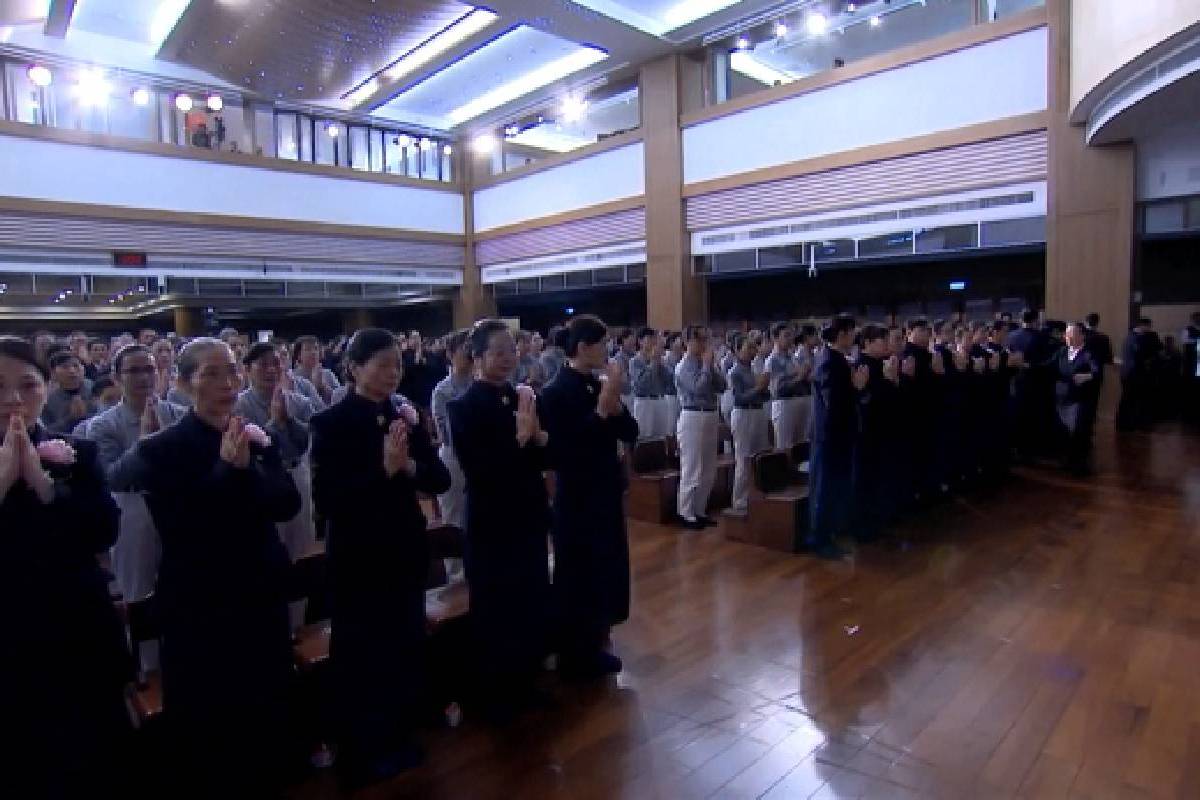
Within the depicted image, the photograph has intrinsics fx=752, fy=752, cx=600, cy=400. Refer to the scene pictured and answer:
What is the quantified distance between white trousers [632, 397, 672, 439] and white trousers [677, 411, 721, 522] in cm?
153

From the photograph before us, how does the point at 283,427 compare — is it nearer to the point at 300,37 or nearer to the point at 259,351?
the point at 259,351

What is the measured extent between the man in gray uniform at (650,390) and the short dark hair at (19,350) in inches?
191

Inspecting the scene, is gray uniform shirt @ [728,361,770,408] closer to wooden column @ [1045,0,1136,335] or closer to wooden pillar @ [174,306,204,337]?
wooden column @ [1045,0,1136,335]

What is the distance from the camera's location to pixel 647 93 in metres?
11.3

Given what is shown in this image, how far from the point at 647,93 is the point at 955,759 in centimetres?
1058

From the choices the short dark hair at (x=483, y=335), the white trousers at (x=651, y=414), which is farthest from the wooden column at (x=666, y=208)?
the short dark hair at (x=483, y=335)

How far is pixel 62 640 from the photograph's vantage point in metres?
1.82

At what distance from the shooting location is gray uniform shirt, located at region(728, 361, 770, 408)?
5590mm

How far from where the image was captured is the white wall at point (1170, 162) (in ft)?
24.6

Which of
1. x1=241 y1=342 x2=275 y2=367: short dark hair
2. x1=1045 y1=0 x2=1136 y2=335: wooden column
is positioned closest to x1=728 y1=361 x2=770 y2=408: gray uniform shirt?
x1=241 y1=342 x2=275 y2=367: short dark hair

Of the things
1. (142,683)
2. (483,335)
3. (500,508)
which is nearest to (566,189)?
(483,335)

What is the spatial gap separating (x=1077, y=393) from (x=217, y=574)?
6803 mm

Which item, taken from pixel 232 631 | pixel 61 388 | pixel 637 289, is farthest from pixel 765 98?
pixel 232 631

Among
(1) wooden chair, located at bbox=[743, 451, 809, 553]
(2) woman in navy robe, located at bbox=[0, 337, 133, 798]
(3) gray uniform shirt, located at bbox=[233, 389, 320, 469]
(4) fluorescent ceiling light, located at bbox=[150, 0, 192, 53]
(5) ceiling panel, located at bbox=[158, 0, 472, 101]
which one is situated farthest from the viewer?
(4) fluorescent ceiling light, located at bbox=[150, 0, 192, 53]
